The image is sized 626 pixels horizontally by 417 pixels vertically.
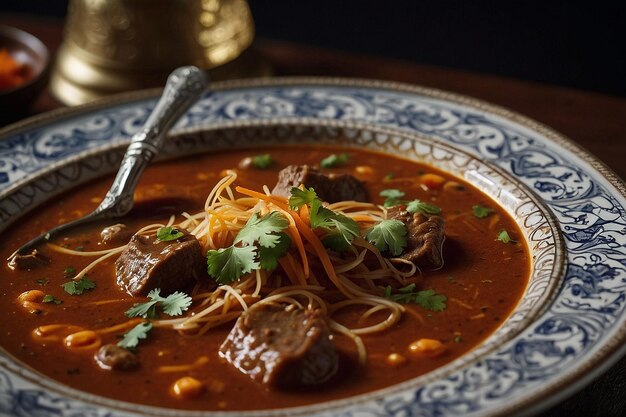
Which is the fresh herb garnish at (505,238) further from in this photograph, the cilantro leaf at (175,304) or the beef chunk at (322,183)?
the cilantro leaf at (175,304)

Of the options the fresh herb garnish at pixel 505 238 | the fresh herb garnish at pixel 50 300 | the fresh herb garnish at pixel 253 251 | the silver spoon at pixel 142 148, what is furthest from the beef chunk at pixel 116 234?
the fresh herb garnish at pixel 505 238

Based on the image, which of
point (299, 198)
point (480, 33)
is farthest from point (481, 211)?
point (480, 33)

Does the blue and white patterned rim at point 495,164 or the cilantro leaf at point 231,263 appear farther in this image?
the cilantro leaf at point 231,263

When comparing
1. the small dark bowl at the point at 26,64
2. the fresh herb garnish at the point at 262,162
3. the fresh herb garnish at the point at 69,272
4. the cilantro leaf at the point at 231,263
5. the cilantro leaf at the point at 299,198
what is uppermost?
the small dark bowl at the point at 26,64

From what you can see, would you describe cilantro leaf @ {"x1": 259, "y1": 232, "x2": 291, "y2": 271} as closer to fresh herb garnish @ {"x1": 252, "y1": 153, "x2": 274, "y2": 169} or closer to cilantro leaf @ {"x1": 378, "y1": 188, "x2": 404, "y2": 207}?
cilantro leaf @ {"x1": 378, "y1": 188, "x2": 404, "y2": 207}

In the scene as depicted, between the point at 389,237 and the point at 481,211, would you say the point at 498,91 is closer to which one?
the point at 481,211

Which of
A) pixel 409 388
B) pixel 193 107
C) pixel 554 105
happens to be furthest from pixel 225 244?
pixel 554 105
